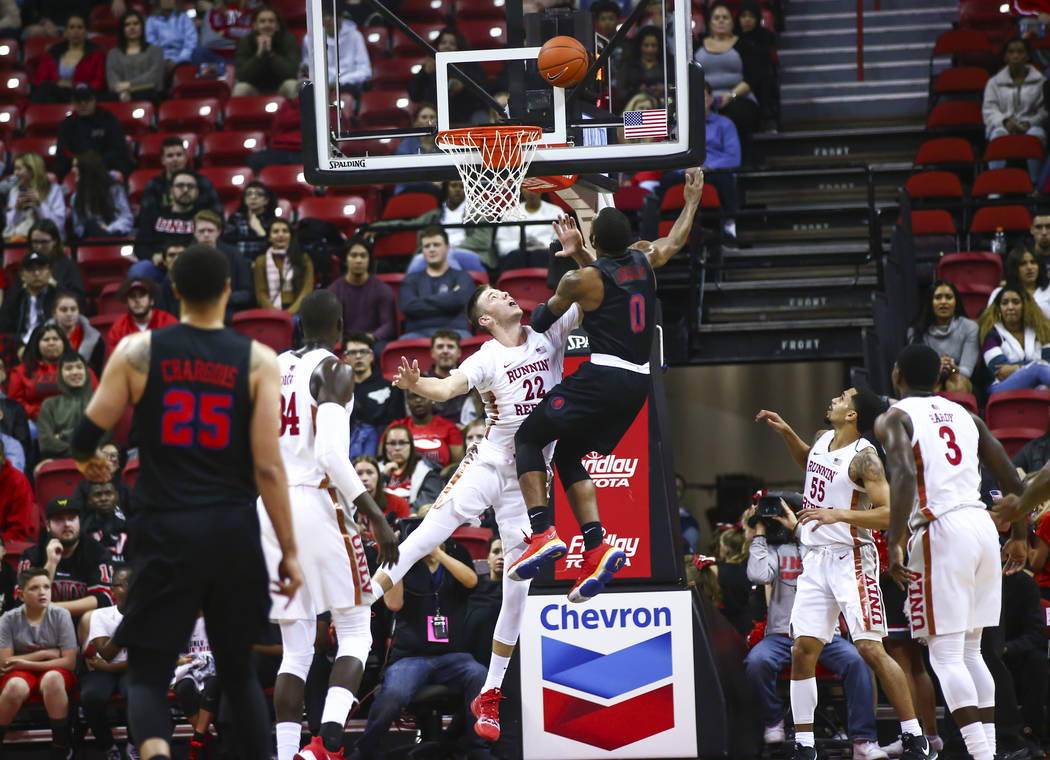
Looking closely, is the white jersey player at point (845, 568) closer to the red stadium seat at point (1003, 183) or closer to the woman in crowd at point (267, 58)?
the red stadium seat at point (1003, 183)

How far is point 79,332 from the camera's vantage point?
13062mm

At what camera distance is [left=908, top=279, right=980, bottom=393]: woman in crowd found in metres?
12.0

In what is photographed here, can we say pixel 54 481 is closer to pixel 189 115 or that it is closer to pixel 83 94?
pixel 83 94

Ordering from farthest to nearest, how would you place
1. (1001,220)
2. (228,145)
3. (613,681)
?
1. (228,145)
2. (1001,220)
3. (613,681)

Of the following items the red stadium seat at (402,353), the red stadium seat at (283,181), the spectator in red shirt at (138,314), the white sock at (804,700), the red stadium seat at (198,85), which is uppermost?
the red stadium seat at (198,85)

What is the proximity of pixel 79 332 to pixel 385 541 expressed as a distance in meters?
6.95

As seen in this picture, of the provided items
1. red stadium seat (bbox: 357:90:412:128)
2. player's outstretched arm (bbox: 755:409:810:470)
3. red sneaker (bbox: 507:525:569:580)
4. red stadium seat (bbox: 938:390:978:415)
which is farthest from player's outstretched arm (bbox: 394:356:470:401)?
red stadium seat (bbox: 357:90:412:128)

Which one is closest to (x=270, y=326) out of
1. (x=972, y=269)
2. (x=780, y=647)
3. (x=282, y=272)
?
(x=282, y=272)

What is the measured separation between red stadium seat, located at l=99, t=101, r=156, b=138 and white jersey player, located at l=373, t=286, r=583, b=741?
33.3 ft

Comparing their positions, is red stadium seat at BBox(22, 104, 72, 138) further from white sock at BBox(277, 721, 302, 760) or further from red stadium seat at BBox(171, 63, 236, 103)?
white sock at BBox(277, 721, 302, 760)

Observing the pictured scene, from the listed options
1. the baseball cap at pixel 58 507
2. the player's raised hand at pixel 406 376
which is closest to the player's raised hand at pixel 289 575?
the player's raised hand at pixel 406 376

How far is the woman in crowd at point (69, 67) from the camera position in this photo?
57.4 feet

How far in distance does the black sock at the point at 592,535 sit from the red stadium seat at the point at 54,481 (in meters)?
5.96

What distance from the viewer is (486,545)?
432 inches
